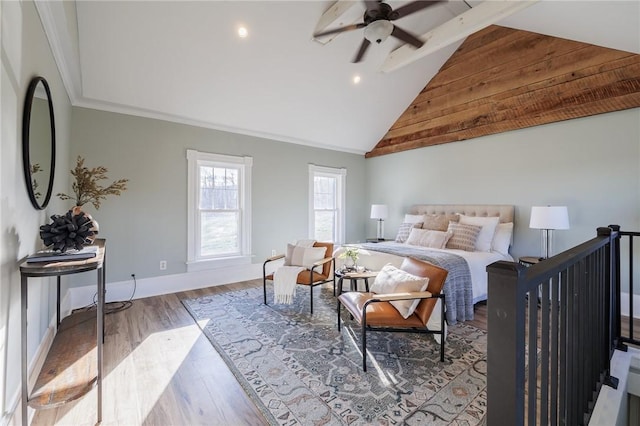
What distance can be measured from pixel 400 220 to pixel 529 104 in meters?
2.80

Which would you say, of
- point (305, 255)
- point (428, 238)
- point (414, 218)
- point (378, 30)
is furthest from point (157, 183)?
point (414, 218)

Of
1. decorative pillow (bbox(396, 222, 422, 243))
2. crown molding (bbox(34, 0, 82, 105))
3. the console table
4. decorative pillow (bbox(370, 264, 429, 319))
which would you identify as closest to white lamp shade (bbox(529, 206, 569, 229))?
decorative pillow (bbox(396, 222, 422, 243))

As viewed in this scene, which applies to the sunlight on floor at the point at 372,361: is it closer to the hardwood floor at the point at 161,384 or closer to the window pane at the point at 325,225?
the hardwood floor at the point at 161,384

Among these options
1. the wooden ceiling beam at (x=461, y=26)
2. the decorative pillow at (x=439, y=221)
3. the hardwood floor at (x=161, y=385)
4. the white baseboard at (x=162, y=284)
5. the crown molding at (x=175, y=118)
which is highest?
the wooden ceiling beam at (x=461, y=26)

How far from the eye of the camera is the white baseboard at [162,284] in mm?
3547

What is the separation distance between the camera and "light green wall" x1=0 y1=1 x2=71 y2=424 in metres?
1.40

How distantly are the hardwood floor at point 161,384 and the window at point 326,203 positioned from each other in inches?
128

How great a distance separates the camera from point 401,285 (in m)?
2.54

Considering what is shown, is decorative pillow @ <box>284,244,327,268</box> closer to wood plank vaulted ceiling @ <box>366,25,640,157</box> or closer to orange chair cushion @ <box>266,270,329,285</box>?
orange chair cushion @ <box>266,270,329,285</box>

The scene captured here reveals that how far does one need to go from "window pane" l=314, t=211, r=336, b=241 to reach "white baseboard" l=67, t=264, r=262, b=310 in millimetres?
1497

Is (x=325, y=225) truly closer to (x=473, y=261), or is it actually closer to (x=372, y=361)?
(x=473, y=261)

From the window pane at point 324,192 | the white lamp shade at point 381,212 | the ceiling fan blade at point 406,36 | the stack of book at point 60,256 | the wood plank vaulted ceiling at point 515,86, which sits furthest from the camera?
the window pane at point 324,192

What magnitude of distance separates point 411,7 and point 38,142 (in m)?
3.01

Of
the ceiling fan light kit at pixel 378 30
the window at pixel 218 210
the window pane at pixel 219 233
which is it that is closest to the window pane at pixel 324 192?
the window at pixel 218 210
